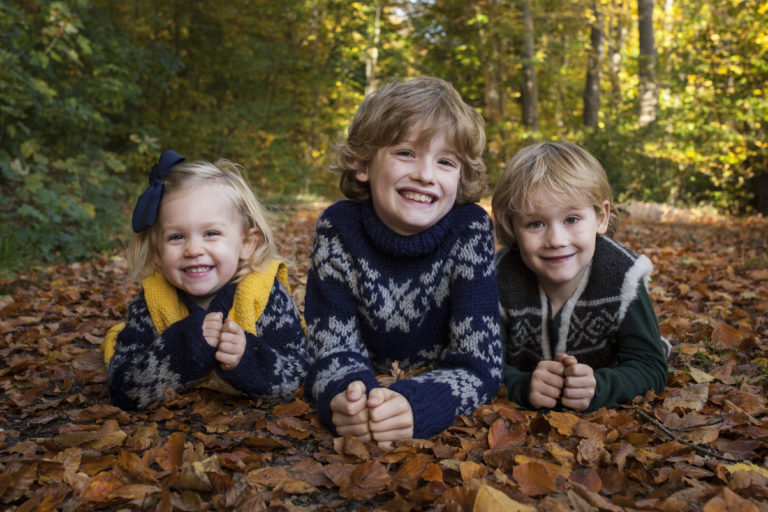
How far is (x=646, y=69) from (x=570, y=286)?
9921 mm

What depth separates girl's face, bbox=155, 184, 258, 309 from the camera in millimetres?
2396

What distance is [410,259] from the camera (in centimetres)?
239

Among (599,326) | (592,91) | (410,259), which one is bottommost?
(599,326)

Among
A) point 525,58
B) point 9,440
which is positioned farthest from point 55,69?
point 525,58

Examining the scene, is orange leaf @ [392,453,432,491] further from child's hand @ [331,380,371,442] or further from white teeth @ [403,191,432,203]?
white teeth @ [403,191,432,203]

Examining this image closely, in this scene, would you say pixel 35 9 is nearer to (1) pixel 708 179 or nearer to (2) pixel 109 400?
(2) pixel 109 400

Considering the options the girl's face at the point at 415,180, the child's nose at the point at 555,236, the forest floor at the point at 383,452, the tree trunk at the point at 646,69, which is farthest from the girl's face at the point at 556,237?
the tree trunk at the point at 646,69

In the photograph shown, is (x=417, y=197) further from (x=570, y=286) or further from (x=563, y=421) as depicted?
(x=563, y=421)

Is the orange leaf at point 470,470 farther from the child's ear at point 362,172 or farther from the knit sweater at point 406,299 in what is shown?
the child's ear at point 362,172

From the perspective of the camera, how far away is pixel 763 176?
9.65 m

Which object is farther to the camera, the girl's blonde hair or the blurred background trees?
the blurred background trees

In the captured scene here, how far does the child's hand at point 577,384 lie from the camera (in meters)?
2.14

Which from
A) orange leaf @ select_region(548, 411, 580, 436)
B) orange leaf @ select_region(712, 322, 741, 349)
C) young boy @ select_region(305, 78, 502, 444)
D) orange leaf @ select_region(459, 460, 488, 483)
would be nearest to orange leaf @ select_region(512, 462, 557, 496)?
orange leaf @ select_region(459, 460, 488, 483)

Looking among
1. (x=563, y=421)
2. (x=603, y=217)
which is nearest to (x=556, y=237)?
(x=603, y=217)
